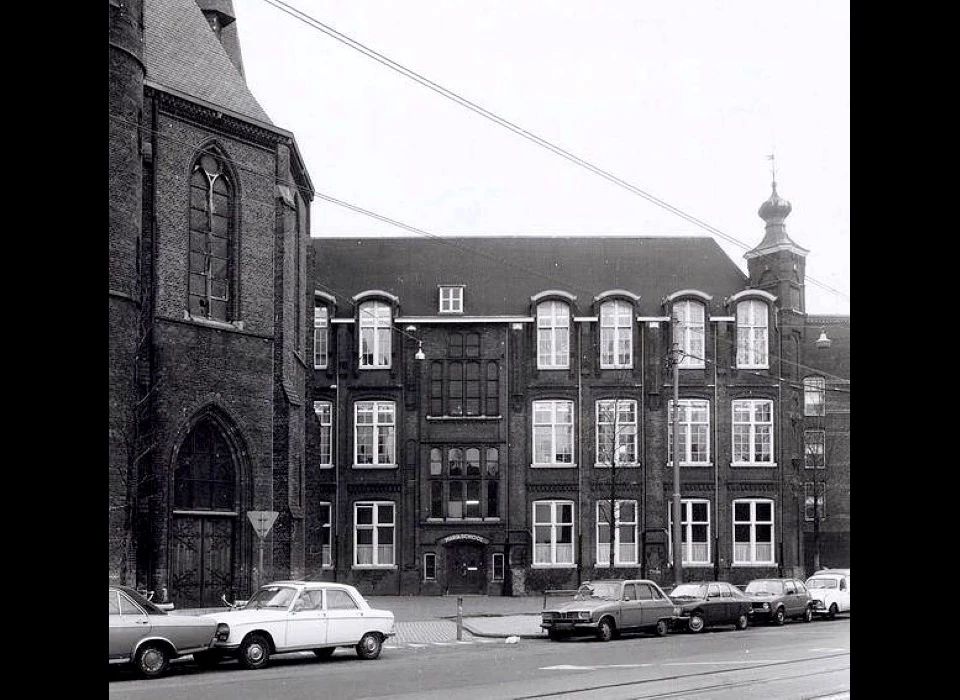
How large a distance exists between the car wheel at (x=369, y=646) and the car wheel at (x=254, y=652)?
2.04 meters

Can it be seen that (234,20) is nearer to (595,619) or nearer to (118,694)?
(595,619)

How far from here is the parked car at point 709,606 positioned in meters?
28.5

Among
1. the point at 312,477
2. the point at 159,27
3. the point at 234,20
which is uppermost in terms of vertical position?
the point at 234,20

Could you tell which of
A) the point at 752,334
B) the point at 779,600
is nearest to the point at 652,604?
the point at 779,600

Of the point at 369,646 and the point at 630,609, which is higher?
the point at 369,646

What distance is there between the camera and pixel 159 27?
32.9 meters

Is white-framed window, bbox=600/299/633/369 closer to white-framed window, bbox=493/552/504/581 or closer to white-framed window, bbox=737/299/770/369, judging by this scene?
white-framed window, bbox=737/299/770/369

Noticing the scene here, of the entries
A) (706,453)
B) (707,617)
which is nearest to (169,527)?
(707,617)

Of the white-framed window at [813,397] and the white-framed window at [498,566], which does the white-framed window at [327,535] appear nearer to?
the white-framed window at [498,566]

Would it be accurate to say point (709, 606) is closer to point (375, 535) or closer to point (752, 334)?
point (375, 535)

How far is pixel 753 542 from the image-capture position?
157 feet

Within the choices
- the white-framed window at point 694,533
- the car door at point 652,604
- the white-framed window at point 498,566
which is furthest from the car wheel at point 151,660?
the white-framed window at point 694,533

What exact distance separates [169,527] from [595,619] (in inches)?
425

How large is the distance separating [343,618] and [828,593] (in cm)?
1901
